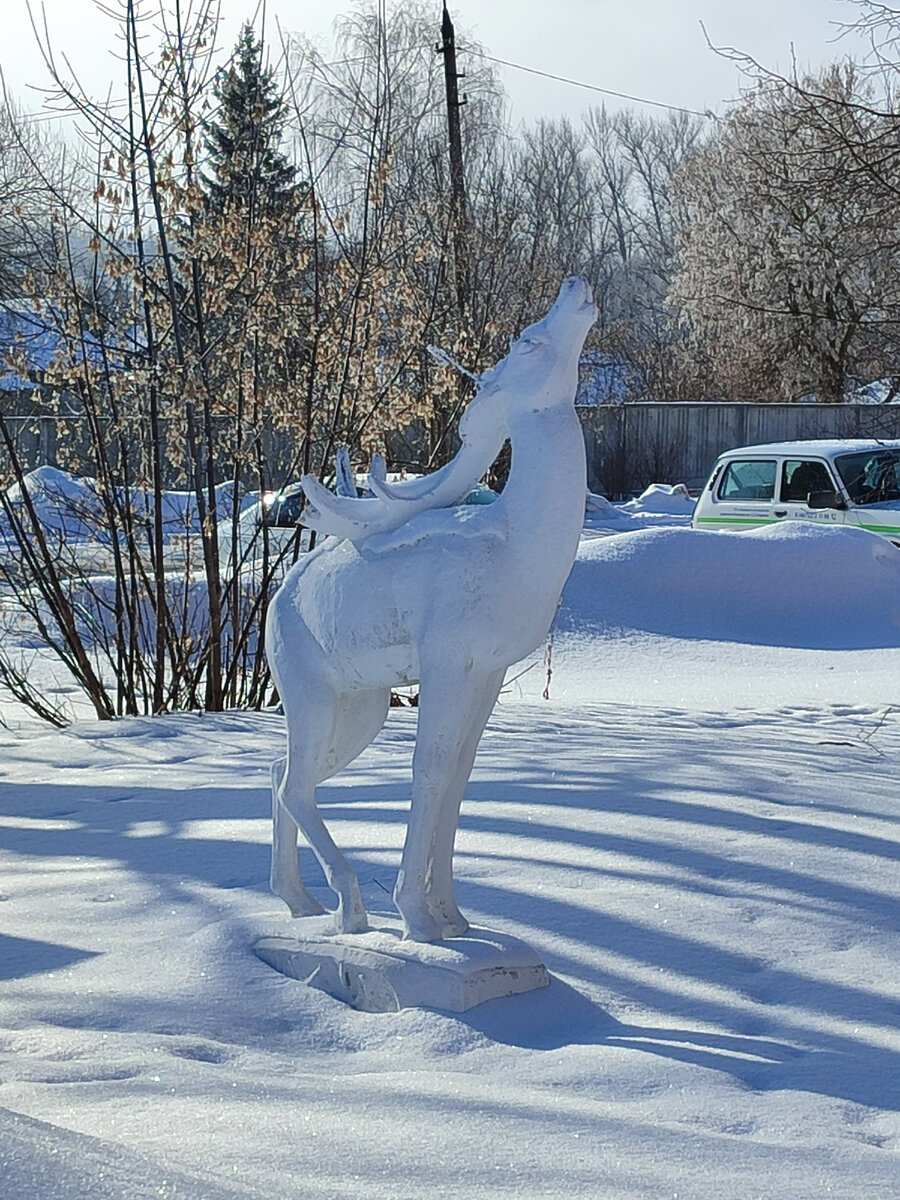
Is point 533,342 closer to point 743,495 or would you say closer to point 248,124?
point 248,124

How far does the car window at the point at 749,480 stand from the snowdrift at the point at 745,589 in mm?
1995

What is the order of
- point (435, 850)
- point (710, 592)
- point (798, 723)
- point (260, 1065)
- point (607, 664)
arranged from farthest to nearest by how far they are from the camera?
point (710, 592), point (607, 664), point (798, 723), point (435, 850), point (260, 1065)

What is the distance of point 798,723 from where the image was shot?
287 inches

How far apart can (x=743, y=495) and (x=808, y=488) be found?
0.71m

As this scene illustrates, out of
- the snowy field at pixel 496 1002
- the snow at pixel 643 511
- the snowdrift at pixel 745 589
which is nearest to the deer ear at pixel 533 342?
the snowy field at pixel 496 1002

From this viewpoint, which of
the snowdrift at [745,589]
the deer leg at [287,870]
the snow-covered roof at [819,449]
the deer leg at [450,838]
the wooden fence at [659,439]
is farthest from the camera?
the wooden fence at [659,439]

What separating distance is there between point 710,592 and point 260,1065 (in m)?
8.92

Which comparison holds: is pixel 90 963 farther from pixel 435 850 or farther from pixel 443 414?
pixel 443 414

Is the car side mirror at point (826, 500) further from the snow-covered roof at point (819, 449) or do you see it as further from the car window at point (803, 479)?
the snow-covered roof at point (819, 449)

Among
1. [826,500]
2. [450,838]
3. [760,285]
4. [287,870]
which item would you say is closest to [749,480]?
[826,500]

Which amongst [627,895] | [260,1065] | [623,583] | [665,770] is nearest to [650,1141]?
[260,1065]

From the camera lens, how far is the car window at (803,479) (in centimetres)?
1328

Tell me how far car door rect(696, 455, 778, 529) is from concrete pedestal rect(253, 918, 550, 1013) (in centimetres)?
1105

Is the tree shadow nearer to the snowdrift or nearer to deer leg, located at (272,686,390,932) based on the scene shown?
deer leg, located at (272,686,390,932)
